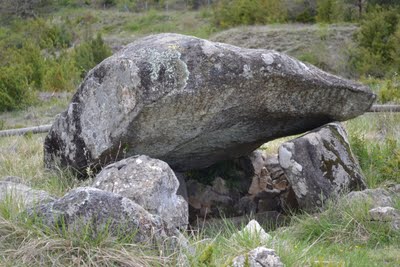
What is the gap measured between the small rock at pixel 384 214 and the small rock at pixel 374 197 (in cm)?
20

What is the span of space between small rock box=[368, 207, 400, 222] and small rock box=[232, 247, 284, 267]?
1757mm

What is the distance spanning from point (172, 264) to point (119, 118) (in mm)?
2336

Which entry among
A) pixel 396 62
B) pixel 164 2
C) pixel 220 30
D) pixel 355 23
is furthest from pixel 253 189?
pixel 164 2

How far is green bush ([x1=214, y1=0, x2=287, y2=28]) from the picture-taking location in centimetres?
2958

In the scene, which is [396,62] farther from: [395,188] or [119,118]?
[119,118]

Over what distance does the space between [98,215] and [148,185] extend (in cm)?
122

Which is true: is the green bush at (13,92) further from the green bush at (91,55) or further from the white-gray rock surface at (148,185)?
the white-gray rock surface at (148,185)

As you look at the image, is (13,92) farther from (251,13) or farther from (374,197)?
(251,13)

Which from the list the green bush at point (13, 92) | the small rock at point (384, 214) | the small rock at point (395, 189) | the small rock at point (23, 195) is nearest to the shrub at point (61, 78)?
the green bush at point (13, 92)

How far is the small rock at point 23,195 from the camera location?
14.9 ft

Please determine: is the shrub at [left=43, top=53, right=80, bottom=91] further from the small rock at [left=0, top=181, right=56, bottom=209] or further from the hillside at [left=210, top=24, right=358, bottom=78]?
the small rock at [left=0, top=181, right=56, bottom=209]

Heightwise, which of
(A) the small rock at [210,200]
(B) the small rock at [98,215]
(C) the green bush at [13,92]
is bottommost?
(C) the green bush at [13,92]

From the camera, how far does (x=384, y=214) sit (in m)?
5.31

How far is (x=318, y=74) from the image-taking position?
659cm
